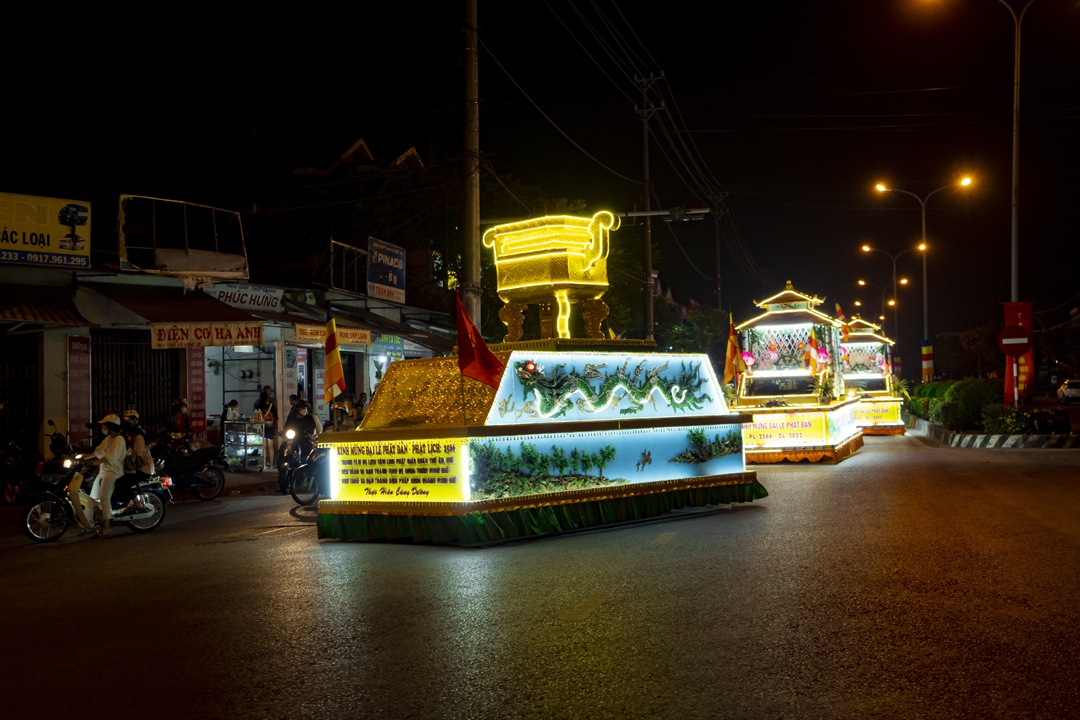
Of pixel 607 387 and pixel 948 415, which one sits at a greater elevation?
pixel 607 387

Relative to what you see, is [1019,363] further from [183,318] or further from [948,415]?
[183,318]

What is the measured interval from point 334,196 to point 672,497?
2244 centimetres

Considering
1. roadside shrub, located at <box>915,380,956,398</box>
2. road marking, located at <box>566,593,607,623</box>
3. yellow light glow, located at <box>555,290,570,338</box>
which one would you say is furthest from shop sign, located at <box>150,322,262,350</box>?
roadside shrub, located at <box>915,380,956,398</box>

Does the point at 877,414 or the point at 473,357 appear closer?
the point at 473,357

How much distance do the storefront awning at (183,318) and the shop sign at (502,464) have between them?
725cm

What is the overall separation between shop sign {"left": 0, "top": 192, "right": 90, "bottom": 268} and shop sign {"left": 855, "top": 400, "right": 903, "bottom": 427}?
71.4 feet

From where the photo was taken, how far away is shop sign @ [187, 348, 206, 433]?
20656mm

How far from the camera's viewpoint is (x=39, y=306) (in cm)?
1652

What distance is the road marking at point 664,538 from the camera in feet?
31.0

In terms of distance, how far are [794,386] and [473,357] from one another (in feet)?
43.8

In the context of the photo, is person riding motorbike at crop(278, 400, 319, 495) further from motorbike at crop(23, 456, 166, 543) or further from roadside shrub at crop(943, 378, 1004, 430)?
roadside shrub at crop(943, 378, 1004, 430)

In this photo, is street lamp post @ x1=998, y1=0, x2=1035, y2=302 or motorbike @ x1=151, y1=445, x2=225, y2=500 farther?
street lamp post @ x1=998, y1=0, x2=1035, y2=302

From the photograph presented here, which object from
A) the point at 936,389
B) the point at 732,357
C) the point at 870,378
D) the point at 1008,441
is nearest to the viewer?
the point at 732,357

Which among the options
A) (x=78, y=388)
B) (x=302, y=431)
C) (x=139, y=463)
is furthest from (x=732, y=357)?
(x=78, y=388)
